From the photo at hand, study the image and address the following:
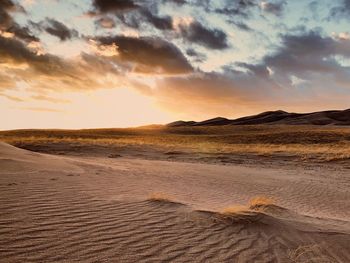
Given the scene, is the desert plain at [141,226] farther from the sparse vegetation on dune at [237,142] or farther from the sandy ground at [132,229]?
the sparse vegetation on dune at [237,142]

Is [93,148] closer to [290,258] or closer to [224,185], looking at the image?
[224,185]

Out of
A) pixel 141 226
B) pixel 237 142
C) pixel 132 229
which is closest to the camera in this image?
pixel 132 229

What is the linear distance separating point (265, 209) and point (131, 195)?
3.13 meters

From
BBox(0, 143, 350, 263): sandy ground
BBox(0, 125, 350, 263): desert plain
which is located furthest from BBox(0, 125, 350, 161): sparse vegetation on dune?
BBox(0, 143, 350, 263): sandy ground

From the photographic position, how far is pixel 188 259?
5.02 metres

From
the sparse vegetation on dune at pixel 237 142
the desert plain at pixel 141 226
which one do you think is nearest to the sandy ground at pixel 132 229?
the desert plain at pixel 141 226

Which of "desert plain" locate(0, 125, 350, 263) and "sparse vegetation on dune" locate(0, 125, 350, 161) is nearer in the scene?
"desert plain" locate(0, 125, 350, 263)

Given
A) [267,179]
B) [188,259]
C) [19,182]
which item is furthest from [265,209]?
[267,179]

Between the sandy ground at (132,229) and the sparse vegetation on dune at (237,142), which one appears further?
the sparse vegetation on dune at (237,142)

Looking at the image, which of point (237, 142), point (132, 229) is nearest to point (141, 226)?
point (132, 229)

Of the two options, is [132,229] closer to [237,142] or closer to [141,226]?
[141,226]

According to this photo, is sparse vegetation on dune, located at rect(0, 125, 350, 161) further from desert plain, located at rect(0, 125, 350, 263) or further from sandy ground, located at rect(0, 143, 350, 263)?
sandy ground, located at rect(0, 143, 350, 263)

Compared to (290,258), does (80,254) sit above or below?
above

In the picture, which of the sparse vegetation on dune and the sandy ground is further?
the sparse vegetation on dune
